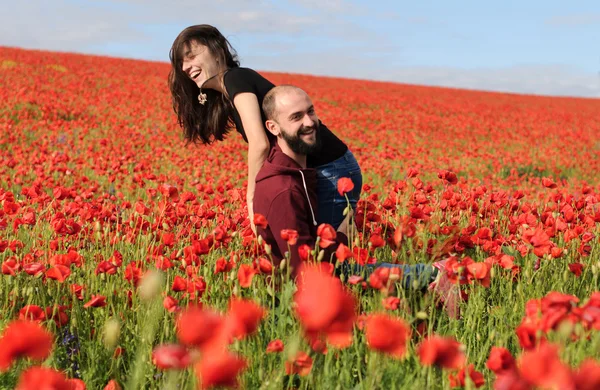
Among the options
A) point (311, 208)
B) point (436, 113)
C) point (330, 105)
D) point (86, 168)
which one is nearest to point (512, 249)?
point (311, 208)

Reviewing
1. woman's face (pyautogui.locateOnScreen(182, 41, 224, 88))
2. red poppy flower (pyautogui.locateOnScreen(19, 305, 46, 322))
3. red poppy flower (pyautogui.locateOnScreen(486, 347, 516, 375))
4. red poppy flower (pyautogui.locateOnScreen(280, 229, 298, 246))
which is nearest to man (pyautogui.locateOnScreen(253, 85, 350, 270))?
red poppy flower (pyautogui.locateOnScreen(280, 229, 298, 246))

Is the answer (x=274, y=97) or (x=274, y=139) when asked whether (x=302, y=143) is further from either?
(x=274, y=139)

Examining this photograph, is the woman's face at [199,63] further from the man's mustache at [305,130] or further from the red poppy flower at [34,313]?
the red poppy flower at [34,313]

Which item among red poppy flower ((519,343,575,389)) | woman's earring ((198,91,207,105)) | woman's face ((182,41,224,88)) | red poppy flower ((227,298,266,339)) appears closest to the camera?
red poppy flower ((519,343,575,389))

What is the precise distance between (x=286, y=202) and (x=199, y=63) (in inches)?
51.2

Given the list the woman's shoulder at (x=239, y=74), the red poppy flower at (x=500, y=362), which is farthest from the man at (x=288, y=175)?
the red poppy flower at (x=500, y=362)

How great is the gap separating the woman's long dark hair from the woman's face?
0.08 ft

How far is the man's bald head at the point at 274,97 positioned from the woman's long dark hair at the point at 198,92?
0.73 metres

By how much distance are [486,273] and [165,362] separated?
1330 mm

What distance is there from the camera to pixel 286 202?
269 cm

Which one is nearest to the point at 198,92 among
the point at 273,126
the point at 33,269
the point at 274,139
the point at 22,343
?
the point at 274,139

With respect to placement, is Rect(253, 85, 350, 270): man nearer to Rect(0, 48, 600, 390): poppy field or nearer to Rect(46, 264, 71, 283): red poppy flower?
Rect(0, 48, 600, 390): poppy field

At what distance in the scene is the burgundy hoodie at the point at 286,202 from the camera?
265 centimetres

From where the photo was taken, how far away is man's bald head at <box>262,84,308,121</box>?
Answer: 293 centimetres
